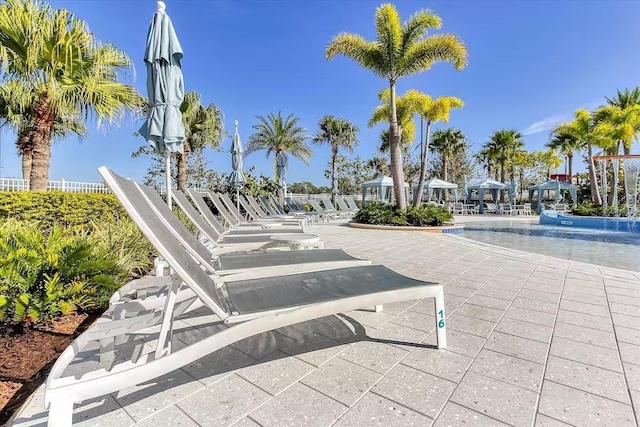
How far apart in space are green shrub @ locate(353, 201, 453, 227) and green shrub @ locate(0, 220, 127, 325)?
8.68m

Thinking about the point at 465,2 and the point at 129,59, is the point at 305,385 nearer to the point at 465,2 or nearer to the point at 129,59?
the point at 129,59

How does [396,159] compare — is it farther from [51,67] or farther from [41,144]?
[41,144]

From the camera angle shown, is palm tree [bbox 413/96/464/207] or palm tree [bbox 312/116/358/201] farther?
palm tree [bbox 312/116/358/201]

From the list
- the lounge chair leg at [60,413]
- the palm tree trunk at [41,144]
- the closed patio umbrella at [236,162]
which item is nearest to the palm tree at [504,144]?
the closed patio umbrella at [236,162]

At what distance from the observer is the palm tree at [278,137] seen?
20500 millimetres

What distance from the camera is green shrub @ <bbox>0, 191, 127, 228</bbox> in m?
5.59

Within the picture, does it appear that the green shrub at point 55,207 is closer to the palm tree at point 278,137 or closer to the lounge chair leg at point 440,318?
the lounge chair leg at point 440,318

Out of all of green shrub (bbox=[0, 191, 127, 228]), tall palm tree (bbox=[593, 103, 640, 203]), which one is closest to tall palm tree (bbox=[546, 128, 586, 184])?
tall palm tree (bbox=[593, 103, 640, 203])

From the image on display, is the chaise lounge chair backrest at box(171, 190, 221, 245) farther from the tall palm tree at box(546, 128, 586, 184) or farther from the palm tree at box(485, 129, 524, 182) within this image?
the palm tree at box(485, 129, 524, 182)

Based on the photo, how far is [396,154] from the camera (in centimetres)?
1104

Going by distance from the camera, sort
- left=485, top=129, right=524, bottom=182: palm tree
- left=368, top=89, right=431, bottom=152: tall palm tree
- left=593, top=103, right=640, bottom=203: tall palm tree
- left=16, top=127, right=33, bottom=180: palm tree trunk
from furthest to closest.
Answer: left=485, top=129, right=524, bottom=182: palm tree < left=593, top=103, right=640, bottom=203: tall palm tree < left=368, top=89, right=431, bottom=152: tall palm tree < left=16, top=127, right=33, bottom=180: palm tree trunk

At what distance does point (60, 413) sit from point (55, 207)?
662 cm

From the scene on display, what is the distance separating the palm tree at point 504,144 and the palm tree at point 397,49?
1905 centimetres

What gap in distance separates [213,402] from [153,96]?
5.23 metres
